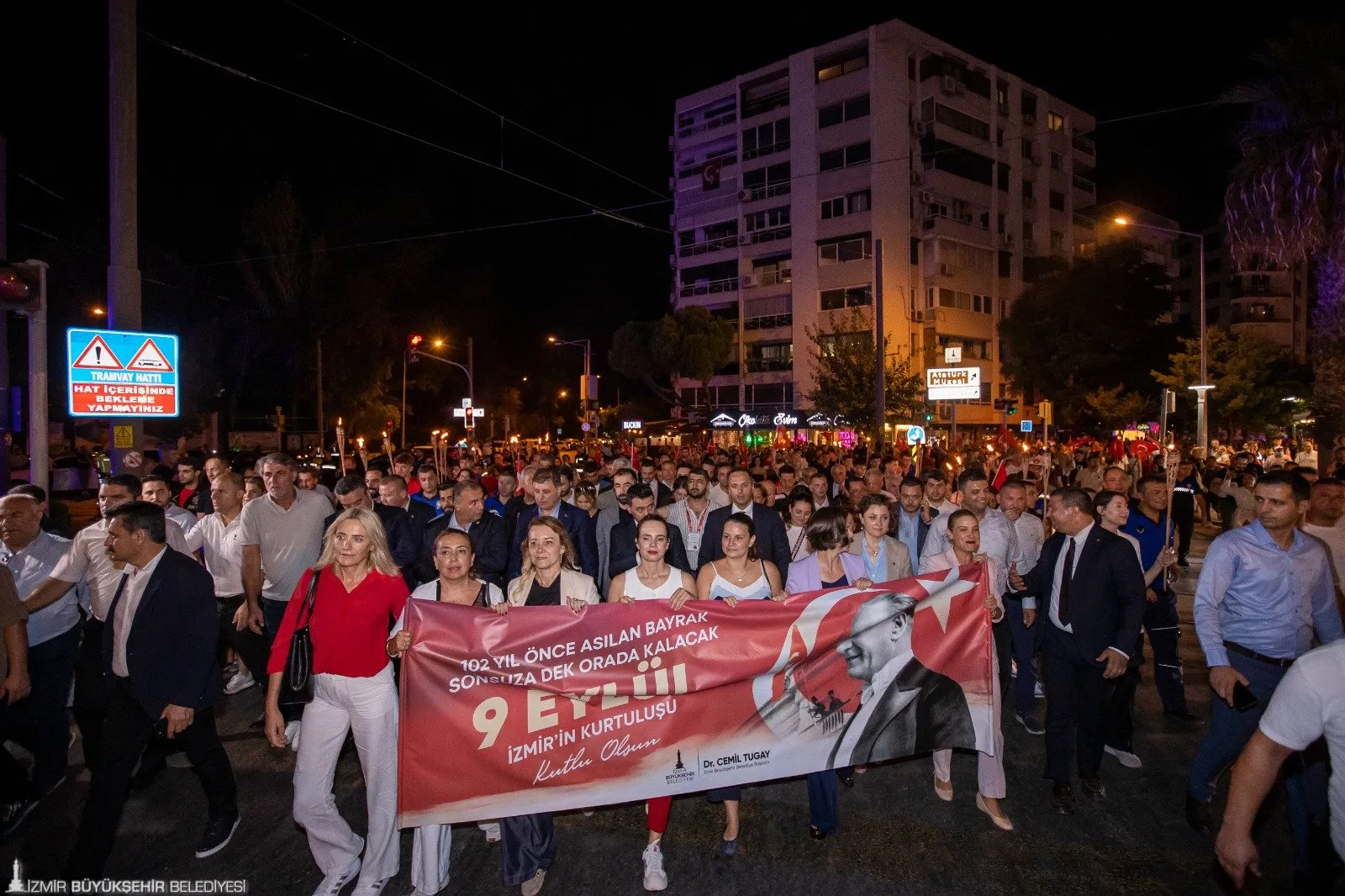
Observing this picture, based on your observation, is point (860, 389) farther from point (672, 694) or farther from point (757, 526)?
point (672, 694)

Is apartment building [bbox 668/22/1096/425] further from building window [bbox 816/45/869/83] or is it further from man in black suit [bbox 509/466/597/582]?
man in black suit [bbox 509/466/597/582]

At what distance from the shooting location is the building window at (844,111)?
140ft

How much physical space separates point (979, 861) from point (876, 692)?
967 mm

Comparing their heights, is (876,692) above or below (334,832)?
above

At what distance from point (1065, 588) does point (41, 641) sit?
6.42m

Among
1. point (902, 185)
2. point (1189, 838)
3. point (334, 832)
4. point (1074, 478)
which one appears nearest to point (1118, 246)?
point (902, 185)

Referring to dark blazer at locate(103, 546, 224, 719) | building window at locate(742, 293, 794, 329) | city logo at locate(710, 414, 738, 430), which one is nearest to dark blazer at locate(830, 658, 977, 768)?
dark blazer at locate(103, 546, 224, 719)

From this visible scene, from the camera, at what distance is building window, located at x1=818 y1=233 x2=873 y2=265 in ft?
142

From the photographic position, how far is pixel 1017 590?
5699mm

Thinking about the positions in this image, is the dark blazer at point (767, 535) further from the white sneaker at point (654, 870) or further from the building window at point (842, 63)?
the building window at point (842, 63)

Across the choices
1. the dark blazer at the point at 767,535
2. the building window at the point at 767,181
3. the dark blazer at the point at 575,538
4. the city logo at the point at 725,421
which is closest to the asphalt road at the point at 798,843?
the dark blazer at the point at 767,535

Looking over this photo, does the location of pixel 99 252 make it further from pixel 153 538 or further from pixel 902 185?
pixel 902 185

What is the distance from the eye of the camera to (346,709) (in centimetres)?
376

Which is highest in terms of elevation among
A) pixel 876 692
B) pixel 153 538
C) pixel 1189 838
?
pixel 153 538
